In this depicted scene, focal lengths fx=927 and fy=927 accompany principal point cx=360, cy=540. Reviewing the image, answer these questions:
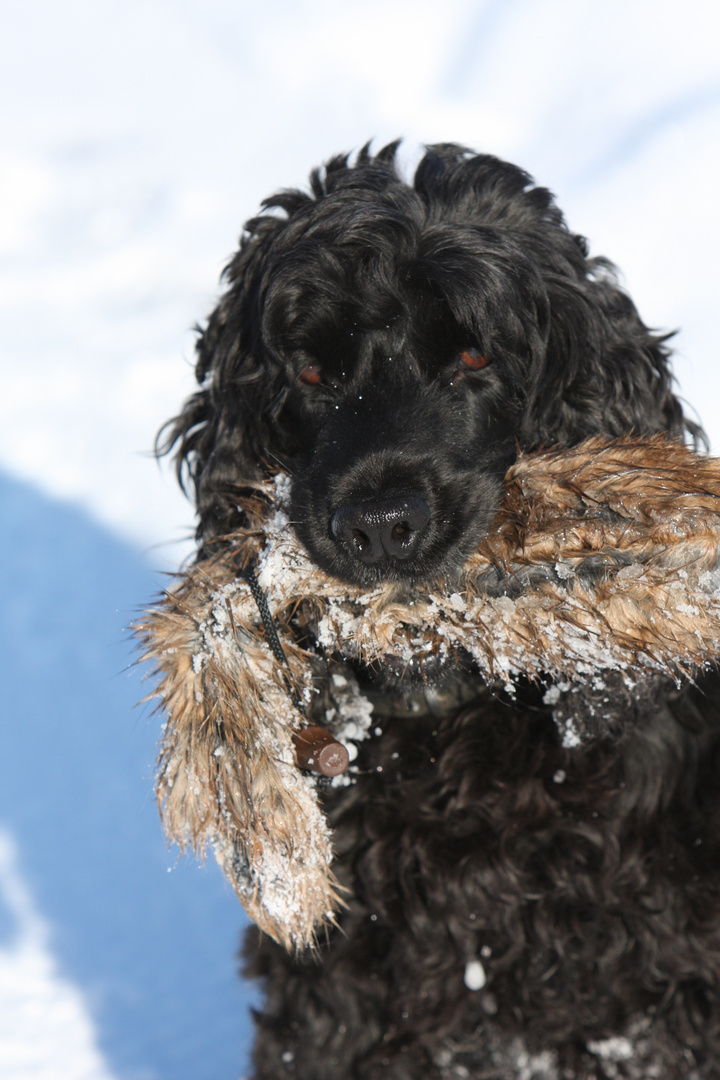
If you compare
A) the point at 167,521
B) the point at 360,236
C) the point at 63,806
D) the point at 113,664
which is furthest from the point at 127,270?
the point at 360,236

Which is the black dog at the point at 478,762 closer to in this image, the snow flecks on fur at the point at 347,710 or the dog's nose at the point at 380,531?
the snow flecks on fur at the point at 347,710

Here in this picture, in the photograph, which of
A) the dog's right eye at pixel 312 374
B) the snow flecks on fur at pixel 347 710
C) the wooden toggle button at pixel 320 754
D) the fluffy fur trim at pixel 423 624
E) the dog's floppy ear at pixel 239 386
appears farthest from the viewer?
the dog's floppy ear at pixel 239 386

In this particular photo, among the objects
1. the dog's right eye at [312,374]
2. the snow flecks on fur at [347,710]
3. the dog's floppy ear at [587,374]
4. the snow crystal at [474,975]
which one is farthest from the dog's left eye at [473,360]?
the snow crystal at [474,975]

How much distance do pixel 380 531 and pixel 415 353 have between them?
512mm

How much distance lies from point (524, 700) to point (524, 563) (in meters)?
0.64

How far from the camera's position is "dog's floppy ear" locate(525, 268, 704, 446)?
6.68 feet

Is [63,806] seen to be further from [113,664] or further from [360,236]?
[360,236]

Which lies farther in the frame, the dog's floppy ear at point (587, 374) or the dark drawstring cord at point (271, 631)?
the dog's floppy ear at point (587, 374)

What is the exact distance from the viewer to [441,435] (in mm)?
1788

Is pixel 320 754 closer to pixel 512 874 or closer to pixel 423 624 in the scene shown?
pixel 423 624

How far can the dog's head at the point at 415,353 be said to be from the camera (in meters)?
1.71

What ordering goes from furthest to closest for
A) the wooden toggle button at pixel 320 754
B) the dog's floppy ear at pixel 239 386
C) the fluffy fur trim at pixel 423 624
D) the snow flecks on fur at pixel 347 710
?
the dog's floppy ear at pixel 239 386 → the snow flecks on fur at pixel 347 710 → the wooden toggle button at pixel 320 754 → the fluffy fur trim at pixel 423 624

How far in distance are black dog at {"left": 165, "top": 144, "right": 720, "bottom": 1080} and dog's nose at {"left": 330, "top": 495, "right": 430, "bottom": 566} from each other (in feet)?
0.69

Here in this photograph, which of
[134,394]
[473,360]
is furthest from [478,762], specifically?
[134,394]
